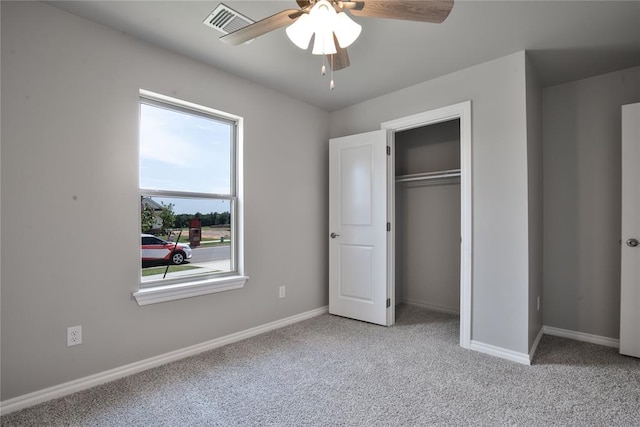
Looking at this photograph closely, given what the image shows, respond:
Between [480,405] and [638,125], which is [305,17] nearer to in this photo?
[480,405]

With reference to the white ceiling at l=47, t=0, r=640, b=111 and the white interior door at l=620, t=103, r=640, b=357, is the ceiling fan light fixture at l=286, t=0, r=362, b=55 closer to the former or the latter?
the white ceiling at l=47, t=0, r=640, b=111

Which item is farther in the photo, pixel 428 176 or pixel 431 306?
pixel 431 306

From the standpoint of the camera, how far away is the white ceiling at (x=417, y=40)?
6.75ft

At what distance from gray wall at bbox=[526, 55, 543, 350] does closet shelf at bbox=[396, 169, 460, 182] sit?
792mm

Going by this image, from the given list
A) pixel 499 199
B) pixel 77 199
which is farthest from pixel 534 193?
pixel 77 199

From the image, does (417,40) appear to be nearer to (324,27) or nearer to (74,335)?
(324,27)

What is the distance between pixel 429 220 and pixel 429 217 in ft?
0.12

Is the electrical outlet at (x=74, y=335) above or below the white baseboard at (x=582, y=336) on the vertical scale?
above

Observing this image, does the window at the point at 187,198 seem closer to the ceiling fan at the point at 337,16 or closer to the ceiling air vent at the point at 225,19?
the ceiling air vent at the point at 225,19

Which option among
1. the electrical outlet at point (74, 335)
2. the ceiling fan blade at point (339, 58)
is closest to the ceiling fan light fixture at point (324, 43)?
the ceiling fan blade at point (339, 58)

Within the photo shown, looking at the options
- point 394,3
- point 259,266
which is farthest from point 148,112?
point 394,3

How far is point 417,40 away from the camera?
243 centimetres

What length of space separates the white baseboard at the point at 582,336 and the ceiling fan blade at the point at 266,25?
355 cm

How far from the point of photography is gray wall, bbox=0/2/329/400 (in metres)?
1.90
